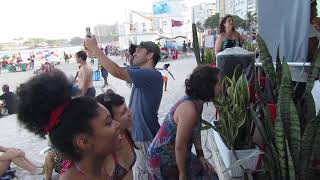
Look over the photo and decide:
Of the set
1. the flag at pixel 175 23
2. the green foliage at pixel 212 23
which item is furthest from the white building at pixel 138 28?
the green foliage at pixel 212 23

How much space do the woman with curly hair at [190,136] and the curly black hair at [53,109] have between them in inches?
42.9

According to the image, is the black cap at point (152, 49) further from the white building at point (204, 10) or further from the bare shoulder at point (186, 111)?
the white building at point (204, 10)

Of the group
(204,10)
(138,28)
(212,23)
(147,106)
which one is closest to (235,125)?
(147,106)

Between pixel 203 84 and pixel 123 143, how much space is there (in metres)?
0.76

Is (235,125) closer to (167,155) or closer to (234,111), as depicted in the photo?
(234,111)

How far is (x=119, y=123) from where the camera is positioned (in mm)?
2084

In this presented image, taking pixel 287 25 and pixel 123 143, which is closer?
pixel 123 143

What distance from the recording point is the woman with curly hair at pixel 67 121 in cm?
156

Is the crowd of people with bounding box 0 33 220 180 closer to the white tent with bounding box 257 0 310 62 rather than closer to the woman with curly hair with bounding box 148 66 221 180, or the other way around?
the woman with curly hair with bounding box 148 66 221 180

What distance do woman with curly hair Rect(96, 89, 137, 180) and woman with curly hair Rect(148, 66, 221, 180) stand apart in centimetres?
35

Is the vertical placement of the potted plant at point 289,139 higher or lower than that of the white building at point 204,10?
lower

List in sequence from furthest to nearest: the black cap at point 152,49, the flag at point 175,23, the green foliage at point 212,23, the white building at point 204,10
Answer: the flag at point 175,23, the white building at point 204,10, the green foliage at point 212,23, the black cap at point 152,49

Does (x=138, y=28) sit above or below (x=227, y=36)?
below

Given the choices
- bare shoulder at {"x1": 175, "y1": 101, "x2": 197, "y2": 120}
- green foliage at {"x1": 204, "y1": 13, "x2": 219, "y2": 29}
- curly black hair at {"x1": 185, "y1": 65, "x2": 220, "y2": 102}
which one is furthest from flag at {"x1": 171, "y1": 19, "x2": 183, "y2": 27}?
bare shoulder at {"x1": 175, "y1": 101, "x2": 197, "y2": 120}
